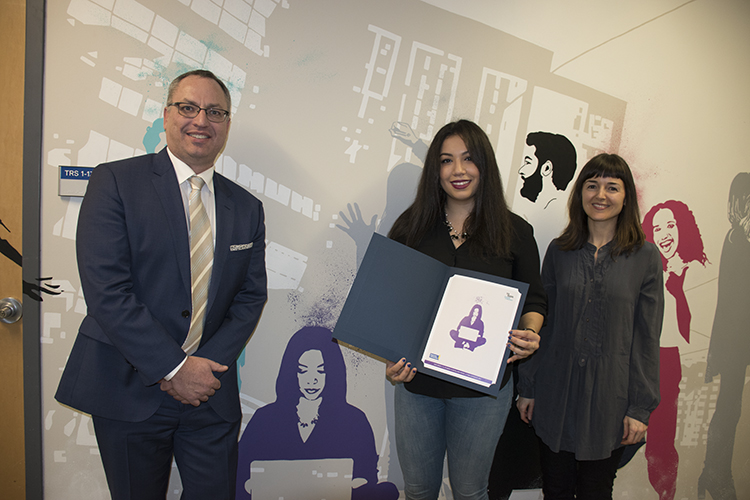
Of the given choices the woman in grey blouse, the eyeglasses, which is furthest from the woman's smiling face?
the eyeglasses

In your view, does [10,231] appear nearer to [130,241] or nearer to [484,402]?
[130,241]

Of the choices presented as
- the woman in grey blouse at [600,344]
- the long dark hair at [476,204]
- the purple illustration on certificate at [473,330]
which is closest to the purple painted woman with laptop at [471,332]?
the purple illustration on certificate at [473,330]

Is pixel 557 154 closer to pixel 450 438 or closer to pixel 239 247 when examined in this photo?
pixel 450 438

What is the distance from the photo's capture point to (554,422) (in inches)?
66.2

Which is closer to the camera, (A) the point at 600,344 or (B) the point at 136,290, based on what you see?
(B) the point at 136,290

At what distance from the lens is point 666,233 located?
7.45ft

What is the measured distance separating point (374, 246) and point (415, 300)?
262 millimetres

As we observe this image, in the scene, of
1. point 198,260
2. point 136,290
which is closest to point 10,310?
point 136,290

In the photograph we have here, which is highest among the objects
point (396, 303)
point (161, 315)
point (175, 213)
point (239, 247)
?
point (175, 213)

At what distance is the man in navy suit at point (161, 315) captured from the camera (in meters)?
1.28

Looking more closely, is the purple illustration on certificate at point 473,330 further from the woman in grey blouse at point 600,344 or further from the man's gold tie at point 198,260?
the man's gold tie at point 198,260

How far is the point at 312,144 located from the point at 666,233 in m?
2.19

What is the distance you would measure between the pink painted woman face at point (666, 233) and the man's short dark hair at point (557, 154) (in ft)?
2.09

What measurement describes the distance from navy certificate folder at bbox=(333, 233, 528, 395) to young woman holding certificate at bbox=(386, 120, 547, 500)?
11 cm
